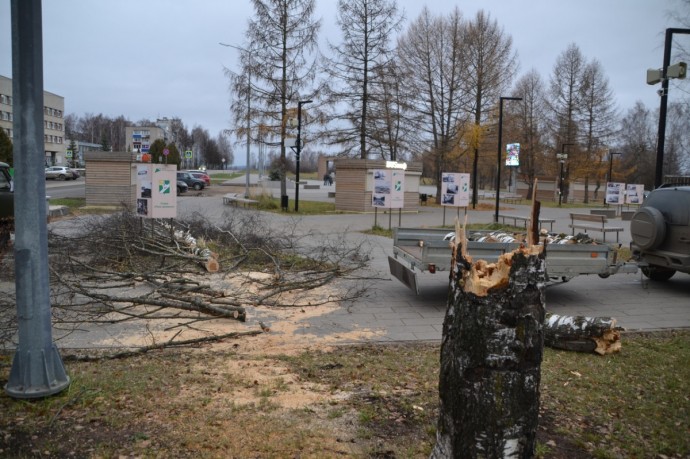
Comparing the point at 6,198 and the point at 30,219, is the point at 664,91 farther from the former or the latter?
the point at 6,198

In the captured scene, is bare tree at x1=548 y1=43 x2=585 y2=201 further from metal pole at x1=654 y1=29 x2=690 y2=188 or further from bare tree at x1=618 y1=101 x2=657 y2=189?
metal pole at x1=654 y1=29 x2=690 y2=188

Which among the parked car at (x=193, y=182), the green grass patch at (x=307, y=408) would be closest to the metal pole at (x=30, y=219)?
the green grass patch at (x=307, y=408)

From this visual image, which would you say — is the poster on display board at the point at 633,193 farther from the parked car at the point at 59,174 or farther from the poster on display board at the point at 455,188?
the parked car at the point at 59,174

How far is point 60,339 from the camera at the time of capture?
19.8 feet

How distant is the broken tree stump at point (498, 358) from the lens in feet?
8.48

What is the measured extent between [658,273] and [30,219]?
10614mm

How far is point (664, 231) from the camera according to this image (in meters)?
9.54

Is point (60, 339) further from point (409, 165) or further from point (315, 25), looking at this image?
point (315, 25)

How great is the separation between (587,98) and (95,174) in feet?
140

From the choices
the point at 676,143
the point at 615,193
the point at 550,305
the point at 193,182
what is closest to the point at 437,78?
the point at 615,193

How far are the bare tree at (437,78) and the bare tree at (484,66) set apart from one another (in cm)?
55

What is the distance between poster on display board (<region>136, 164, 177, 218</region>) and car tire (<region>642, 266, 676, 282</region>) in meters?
9.38

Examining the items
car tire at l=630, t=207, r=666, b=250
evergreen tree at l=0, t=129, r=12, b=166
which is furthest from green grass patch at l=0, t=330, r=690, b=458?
evergreen tree at l=0, t=129, r=12, b=166

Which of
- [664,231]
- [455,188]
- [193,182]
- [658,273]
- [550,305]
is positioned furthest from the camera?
[193,182]
